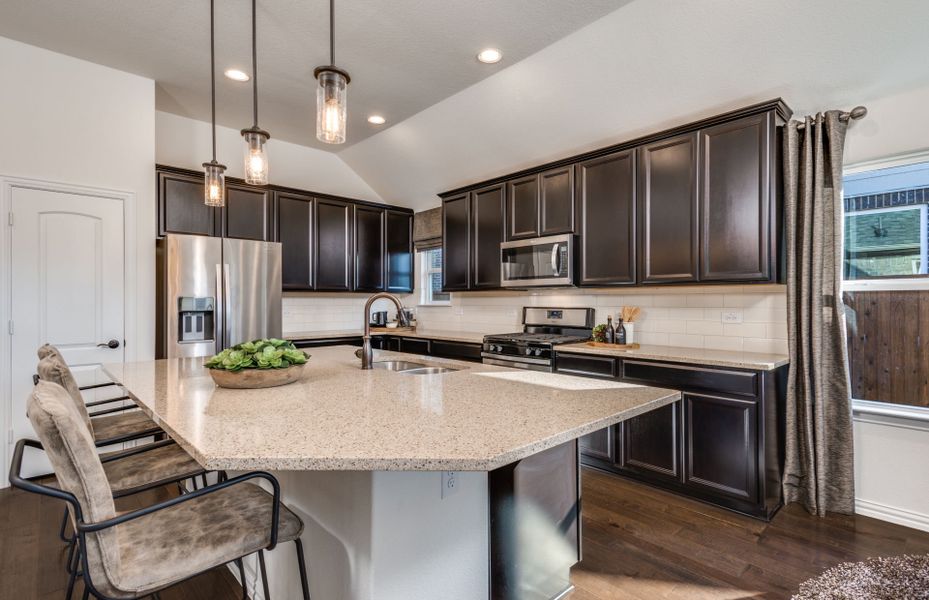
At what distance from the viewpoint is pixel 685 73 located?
2.88 m

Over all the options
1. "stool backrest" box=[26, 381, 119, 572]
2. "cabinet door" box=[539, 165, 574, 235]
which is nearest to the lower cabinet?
"cabinet door" box=[539, 165, 574, 235]

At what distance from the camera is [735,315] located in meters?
3.12

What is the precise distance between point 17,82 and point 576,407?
13.9 feet

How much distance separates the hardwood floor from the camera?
6.43 ft

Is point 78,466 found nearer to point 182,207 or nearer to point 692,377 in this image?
point 692,377

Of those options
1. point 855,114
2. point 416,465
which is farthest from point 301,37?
point 855,114

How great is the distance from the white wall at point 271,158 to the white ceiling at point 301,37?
366 mm

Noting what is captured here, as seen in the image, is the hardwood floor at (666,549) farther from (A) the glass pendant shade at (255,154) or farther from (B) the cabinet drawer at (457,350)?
(A) the glass pendant shade at (255,154)

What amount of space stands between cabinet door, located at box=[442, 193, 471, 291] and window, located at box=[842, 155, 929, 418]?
283 cm

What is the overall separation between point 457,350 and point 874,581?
307cm

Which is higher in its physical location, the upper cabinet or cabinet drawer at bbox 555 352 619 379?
the upper cabinet

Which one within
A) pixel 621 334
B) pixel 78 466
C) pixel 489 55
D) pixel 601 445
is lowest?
pixel 601 445

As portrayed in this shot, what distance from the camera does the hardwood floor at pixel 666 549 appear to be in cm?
196

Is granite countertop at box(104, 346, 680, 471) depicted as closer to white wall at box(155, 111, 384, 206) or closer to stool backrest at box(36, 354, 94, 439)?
stool backrest at box(36, 354, 94, 439)
